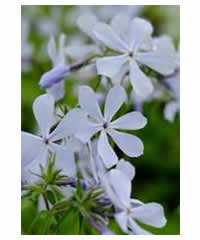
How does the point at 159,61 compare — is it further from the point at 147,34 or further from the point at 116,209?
the point at 116,209

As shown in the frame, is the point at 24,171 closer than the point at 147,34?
Yes

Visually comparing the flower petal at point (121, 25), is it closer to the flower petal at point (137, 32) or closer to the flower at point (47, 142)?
the flower petal at point (137, 32)

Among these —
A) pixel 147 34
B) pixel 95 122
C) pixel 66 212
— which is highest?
pixel 147 34

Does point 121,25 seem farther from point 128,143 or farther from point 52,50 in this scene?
point 128,143

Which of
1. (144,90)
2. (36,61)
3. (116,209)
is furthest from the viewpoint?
(36,61)

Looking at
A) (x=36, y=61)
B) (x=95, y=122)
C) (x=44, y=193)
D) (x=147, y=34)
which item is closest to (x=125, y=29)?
(x=147, y=34)

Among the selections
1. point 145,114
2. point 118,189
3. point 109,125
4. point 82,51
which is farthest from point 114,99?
point 145,114

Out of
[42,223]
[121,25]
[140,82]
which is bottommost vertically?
[42,223]

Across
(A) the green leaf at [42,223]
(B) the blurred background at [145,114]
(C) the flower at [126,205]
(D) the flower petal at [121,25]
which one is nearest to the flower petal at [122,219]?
(C) the flower at [126,205]
